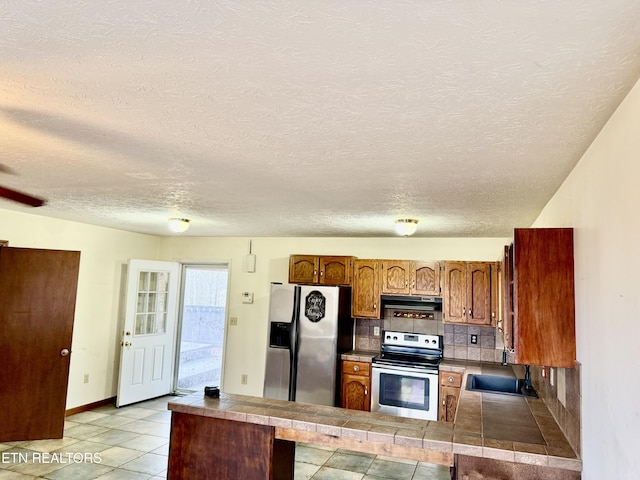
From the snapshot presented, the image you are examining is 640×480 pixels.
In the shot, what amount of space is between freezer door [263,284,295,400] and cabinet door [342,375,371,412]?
0.66 meters

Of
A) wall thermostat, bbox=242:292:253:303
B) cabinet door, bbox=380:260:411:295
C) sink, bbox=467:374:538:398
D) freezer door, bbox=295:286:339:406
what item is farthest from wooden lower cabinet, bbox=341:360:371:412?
wall thermostat, bbox=242:292:253:303

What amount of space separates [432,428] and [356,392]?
2.54 meters

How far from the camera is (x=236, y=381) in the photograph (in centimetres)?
615

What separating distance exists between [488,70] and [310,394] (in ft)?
14.5

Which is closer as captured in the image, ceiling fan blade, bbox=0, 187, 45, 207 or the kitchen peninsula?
the kitchen peninsula

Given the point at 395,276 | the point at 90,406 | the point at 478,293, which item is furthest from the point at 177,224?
the point at 478,293

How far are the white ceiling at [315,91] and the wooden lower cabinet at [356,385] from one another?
8.86 ft

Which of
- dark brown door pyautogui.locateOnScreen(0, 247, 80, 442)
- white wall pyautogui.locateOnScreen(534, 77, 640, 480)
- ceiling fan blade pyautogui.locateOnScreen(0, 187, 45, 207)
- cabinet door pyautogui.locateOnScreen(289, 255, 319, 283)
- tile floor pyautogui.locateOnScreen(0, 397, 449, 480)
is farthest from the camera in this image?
cabinet door pyautogui.locateOnScreen(289, 255, 319, 283)

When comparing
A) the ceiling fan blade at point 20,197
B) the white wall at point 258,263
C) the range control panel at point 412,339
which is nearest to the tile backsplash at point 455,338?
the range control panel at point 412,339

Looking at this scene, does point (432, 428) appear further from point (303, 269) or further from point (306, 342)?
point (303, 269)

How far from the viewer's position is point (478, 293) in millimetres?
4965

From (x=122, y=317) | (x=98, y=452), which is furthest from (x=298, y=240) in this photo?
(x=98, y=452)

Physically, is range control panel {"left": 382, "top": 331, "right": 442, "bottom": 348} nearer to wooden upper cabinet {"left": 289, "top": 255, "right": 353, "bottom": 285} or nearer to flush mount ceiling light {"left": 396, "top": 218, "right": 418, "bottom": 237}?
wooden upper cabinet {"left": 289, "top": 255, "right": 353, "bottom": 285}

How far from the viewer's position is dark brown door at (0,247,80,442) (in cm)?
432
